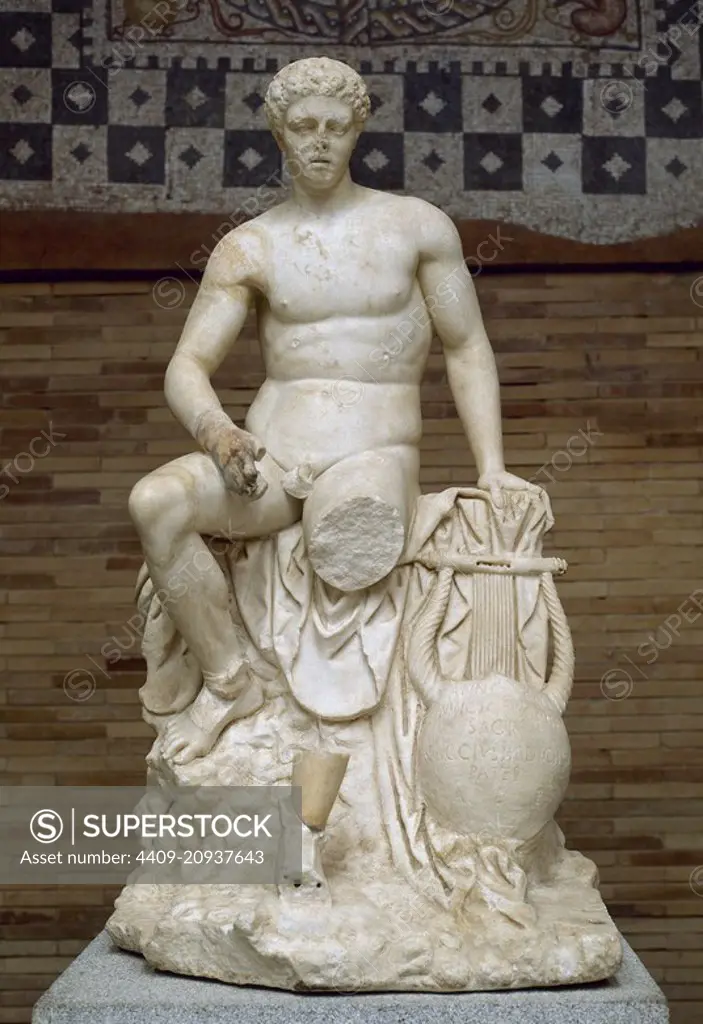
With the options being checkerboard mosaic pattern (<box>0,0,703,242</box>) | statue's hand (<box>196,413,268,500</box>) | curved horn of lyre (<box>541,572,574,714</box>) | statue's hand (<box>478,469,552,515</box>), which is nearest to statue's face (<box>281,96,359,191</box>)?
statue's hand (<box>196,413,268,500</box>)

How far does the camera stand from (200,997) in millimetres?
3648

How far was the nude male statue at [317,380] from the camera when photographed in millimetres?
4133

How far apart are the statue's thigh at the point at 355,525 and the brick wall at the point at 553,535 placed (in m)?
1.89

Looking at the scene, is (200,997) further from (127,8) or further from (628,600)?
(127,8)

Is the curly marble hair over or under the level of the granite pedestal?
over

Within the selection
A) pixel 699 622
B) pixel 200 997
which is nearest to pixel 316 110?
pixel 200 997

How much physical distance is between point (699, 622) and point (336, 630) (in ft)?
7.46

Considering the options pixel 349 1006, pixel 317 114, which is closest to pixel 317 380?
pixel 317 114

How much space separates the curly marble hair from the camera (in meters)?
4.26

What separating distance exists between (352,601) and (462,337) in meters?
0.78

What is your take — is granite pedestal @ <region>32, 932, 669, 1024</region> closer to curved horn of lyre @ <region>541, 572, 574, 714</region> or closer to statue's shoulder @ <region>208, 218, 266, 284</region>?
curved horn of lyre @ <region>541, 572, 574, 714</region>

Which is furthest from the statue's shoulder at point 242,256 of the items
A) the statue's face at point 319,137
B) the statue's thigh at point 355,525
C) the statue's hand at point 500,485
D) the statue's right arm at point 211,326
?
the statue's hand at point 500,485

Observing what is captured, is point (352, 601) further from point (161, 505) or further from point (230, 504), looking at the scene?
point (161, 505)

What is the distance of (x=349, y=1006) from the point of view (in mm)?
3586
